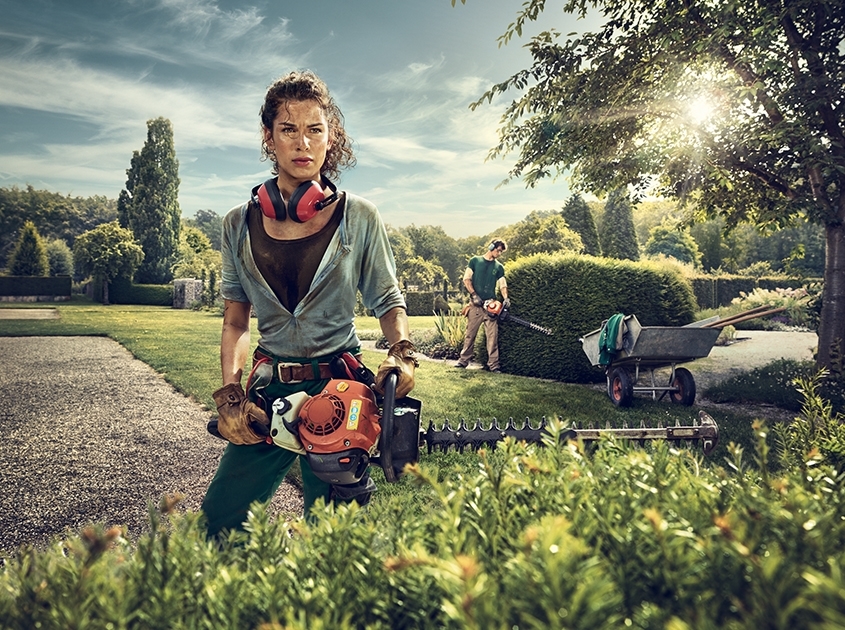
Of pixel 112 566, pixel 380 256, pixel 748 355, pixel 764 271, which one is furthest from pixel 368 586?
pixel 764 271

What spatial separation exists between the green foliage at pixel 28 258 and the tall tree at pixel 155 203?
672 centimetres

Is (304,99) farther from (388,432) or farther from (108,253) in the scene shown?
(108,253)

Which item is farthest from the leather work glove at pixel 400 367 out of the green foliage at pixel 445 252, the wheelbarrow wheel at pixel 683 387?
the green foliage at pixel 445 252

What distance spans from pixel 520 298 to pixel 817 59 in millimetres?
5302

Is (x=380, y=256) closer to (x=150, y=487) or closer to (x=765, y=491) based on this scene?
(x=765, y=491)

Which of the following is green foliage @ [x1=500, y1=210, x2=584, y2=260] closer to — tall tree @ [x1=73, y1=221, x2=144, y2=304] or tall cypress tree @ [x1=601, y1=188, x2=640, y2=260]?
tall cypress tree @ [x1=601, y1=188, x2=640, y2=260]

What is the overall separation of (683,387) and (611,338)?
1.19m

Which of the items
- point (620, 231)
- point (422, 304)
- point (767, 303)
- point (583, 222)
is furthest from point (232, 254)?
point (620, 231)

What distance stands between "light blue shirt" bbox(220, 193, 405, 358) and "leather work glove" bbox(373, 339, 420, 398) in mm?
336

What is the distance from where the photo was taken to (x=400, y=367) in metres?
2.01

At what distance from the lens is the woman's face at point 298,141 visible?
233 cm

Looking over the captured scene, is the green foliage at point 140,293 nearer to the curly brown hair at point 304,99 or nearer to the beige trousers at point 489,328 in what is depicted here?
the beige trousers at point 489,328

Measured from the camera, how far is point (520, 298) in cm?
1004

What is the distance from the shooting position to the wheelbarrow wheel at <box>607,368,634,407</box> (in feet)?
22.5
